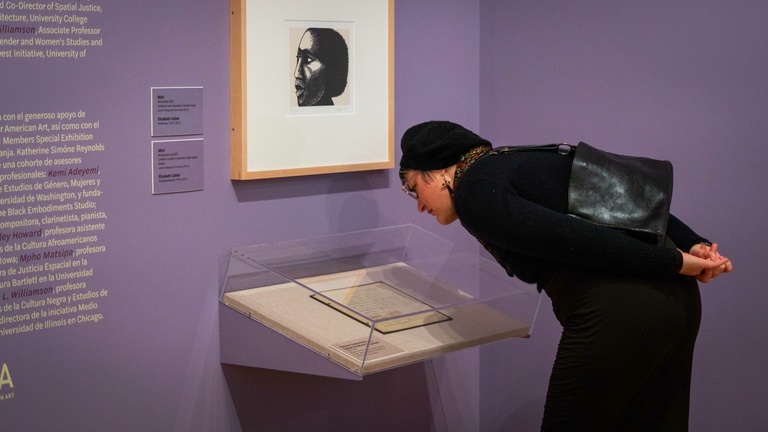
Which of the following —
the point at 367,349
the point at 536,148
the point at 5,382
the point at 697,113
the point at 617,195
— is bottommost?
the point at 5,382

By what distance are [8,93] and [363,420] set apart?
1.96m

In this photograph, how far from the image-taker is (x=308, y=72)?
11.4 ft

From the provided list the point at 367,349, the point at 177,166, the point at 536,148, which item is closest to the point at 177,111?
the point at 177,166

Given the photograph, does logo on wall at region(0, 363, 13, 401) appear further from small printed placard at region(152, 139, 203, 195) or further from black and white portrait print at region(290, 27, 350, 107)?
black and white portrait print at region(290, 27, 350, 107)

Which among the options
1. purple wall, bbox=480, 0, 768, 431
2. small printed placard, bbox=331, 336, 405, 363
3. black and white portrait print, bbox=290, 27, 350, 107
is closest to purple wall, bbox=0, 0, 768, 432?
purple wall, bbox=480, 0, 768, 431

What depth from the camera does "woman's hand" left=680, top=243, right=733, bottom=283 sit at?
2605mm

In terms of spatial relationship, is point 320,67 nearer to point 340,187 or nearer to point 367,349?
point 340,187

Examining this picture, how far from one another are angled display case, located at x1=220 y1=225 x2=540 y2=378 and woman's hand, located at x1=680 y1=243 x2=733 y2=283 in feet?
2.01

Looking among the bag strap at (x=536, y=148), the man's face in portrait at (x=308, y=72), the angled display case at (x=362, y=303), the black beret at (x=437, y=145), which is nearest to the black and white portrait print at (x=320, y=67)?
the man's face in portrait at (x=308, y=72)

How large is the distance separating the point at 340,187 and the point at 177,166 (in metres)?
0.74

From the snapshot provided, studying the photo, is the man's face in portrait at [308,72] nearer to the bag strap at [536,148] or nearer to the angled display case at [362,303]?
the angled display case at [362,303]

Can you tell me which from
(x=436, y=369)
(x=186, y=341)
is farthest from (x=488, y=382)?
(x=186, y=341)

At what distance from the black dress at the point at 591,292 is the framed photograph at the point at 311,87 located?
971 millimetres

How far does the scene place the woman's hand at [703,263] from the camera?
103 inches
